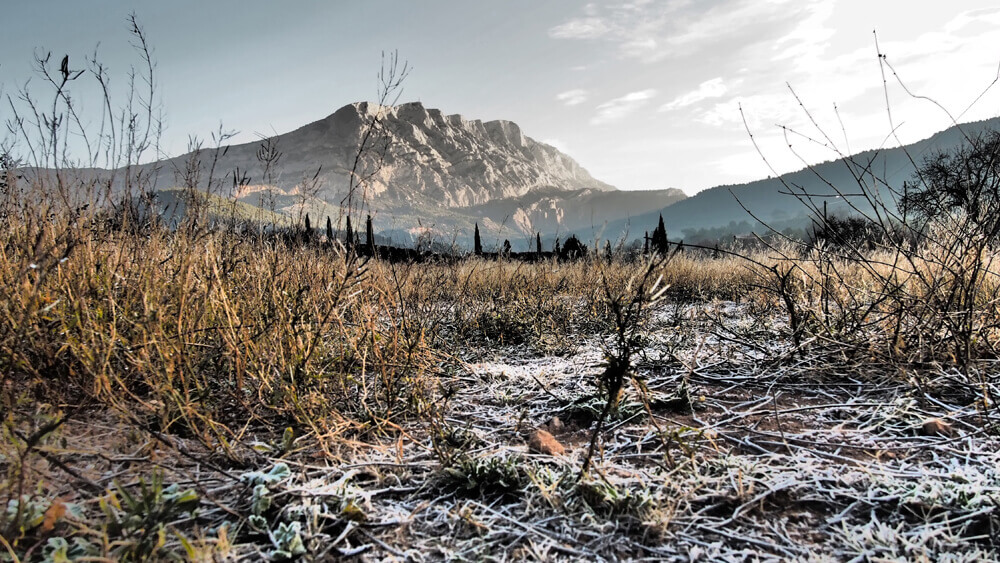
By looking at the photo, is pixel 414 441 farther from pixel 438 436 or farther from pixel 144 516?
pixel 144 516

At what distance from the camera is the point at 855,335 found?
2.73 m

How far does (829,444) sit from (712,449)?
463mm

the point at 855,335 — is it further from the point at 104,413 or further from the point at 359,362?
the point at 104,413

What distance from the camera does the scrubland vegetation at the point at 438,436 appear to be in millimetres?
1266

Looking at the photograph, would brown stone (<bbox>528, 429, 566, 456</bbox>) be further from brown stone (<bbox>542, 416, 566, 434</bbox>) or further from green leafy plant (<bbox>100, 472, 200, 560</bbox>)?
green leafy plant (<bbox>100, 472, 200, 560</bbox>)

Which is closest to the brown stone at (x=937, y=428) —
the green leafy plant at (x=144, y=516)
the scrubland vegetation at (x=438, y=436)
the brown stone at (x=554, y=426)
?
the scrubland vegetation at (x=438, y=436)

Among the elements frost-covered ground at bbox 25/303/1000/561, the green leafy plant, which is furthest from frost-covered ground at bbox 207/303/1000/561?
the green leafy plant

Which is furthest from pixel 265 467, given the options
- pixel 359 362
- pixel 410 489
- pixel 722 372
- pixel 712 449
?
pixel 722 372

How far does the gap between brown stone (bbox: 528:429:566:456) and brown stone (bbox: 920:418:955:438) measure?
154 cm

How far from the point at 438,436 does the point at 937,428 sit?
82.3 inches

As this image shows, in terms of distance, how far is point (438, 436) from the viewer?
1.85 meters

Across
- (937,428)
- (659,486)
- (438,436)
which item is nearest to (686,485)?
(659,486)

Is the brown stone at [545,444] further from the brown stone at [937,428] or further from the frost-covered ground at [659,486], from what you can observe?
the brown stone at [937,428]

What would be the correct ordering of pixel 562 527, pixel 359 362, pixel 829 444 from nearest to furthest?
pixel 562 527, pixel 829 444, pixel 359 362
